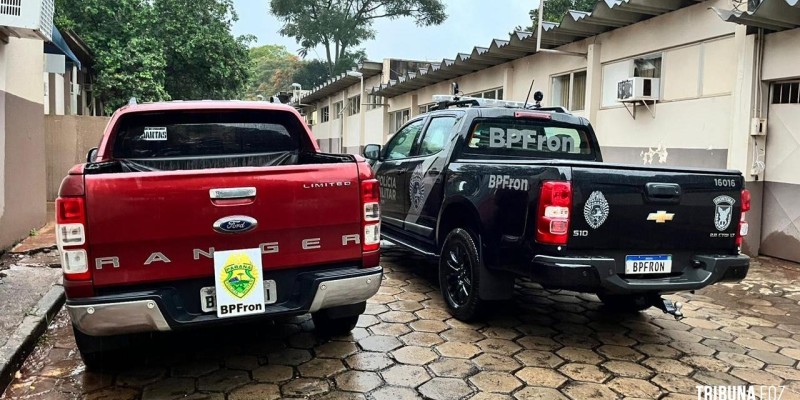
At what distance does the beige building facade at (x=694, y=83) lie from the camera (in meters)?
7.49

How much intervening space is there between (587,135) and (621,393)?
9.50 ft

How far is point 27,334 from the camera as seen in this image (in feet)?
13.9

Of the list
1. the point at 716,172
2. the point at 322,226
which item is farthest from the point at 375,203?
the point at 716,172

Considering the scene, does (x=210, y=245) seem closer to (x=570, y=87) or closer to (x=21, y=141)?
(x=21, y=141)

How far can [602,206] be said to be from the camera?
3859mm

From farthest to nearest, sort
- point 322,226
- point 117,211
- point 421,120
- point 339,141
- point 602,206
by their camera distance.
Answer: point 339,141, point 421,120, point 602,206, point 322,226, point 117,211

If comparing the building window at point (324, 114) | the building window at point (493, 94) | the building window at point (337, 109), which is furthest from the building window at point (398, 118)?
the building window at point (324, 114)

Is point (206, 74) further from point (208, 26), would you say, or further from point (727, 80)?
point (727, 80)

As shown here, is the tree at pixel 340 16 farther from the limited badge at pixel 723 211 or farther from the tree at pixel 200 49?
the limited badge at pixel 723 211

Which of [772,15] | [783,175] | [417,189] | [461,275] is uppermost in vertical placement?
[772,15]

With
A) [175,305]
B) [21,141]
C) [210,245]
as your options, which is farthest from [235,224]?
[21,141]

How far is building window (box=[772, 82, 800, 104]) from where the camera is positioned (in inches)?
292

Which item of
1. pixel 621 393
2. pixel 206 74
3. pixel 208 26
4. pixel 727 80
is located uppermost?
pixel 208 26

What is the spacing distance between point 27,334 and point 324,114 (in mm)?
30069
